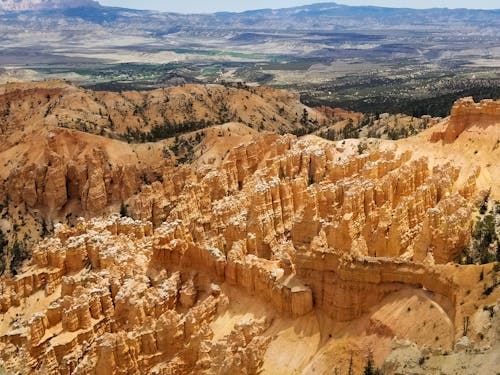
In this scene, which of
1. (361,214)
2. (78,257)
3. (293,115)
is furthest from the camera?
(293,115)

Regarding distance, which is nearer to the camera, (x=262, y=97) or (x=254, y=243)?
(x=254, y=243)

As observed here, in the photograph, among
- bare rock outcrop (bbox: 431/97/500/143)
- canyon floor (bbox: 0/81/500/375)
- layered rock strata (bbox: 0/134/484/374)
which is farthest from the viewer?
bare rock outcrop (bbox: 431/97/500/143)

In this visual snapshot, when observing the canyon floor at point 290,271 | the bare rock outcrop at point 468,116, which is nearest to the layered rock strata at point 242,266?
the canyon floor at point 290,271

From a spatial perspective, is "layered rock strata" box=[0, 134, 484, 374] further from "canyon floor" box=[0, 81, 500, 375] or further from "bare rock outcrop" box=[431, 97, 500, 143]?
"bare rock outcrop" box=[431, 97, 500, 143]

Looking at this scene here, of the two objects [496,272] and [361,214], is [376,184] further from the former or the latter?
[496,272]

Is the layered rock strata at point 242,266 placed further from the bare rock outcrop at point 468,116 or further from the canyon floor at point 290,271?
the bare rock outcrop at point 468,116

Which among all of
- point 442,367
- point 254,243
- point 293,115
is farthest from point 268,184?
point 293,115

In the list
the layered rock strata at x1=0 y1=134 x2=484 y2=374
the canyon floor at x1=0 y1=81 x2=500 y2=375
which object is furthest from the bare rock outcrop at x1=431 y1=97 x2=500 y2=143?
the layered rock strata at x1=0 y1=134 x2=484 y2=374

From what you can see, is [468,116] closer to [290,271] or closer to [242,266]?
[290,271]
